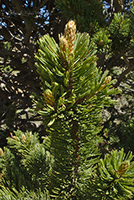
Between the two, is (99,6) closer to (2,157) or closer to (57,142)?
(57,142)

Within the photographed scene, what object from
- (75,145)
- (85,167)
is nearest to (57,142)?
(75,145)

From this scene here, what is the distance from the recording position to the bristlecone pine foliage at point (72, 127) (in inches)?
15.7

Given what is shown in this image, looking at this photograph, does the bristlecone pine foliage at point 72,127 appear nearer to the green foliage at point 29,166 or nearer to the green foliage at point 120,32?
the green foliage at point 29,166

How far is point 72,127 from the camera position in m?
0.48

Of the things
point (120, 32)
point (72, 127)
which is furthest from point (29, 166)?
point (120, 32)

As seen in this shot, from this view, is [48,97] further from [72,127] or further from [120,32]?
[120,32]

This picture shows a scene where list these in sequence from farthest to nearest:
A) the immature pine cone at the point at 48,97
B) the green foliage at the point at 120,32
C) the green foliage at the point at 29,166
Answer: the green foliage at the point at 120,32 → the green foliage at the point at 29,166 → the immature pine cone at the point at 48,97

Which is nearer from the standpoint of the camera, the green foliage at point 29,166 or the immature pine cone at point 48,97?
the immature pine cone at point 48,97

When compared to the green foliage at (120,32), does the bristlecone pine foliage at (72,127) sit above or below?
below

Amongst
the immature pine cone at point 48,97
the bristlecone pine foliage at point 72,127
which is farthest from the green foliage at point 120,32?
the immature pine cone at point 48,97

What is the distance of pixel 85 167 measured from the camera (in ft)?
1.91

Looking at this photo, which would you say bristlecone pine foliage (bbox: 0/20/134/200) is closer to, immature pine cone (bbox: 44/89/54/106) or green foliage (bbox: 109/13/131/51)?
immature pine cone (bbox: 44/89/54/106)

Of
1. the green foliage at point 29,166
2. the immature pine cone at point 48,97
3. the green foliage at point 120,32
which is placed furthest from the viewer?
the green foliage at point 120,32

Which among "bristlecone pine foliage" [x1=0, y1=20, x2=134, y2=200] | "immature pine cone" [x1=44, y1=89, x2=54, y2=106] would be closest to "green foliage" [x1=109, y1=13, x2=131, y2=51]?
"bristlecone pine foliage" [x1=0, y1=20, x2=134, y2=200]
